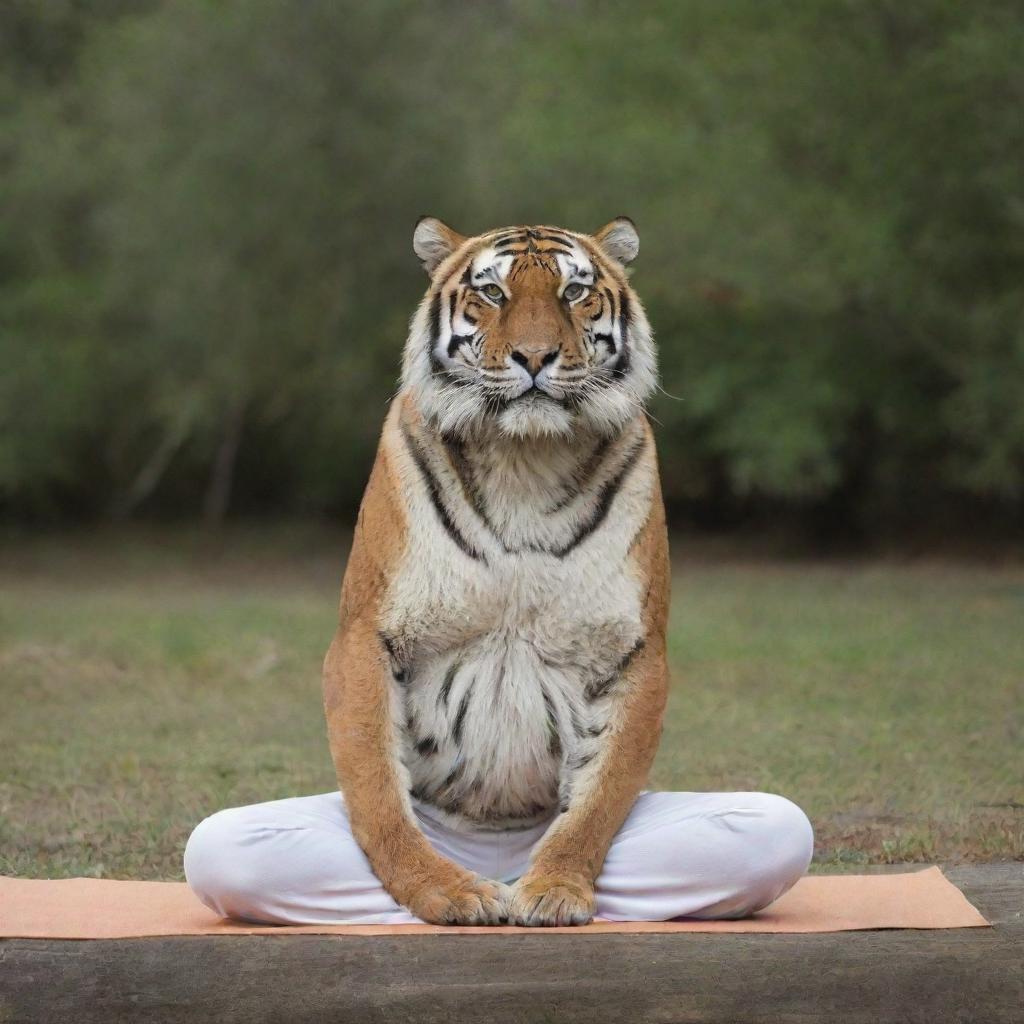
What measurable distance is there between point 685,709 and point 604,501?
536cm

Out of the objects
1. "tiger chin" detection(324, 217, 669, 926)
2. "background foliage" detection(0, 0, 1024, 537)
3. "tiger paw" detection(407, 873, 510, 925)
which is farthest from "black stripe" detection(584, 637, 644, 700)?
"background foliage" detection(0, 0, 1024, 537)

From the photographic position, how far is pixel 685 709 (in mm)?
8812

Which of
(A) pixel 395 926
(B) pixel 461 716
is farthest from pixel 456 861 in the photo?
(B) pixel 461 716

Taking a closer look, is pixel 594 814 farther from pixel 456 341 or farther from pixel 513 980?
pixel 456 341

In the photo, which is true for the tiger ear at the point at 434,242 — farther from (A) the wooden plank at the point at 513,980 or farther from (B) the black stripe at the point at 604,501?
(A) the wooden plank at the point at 513,980

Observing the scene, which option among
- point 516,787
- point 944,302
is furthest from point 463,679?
point 944,302

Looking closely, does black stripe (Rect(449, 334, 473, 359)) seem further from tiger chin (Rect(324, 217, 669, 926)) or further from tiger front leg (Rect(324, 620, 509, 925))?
tiger front leg (Rect(324, 620, 509, 925))

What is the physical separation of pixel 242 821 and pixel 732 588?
11.9m

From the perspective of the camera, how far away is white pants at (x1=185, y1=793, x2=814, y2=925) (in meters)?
3.52

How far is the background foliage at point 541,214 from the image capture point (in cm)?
1562

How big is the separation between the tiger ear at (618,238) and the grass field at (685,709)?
249 cm

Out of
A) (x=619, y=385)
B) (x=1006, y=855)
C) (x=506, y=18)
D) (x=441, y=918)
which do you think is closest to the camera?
(x=441, y=918)

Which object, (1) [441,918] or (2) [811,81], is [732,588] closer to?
(2) [811,81]

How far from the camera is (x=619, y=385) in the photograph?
11.8ft
